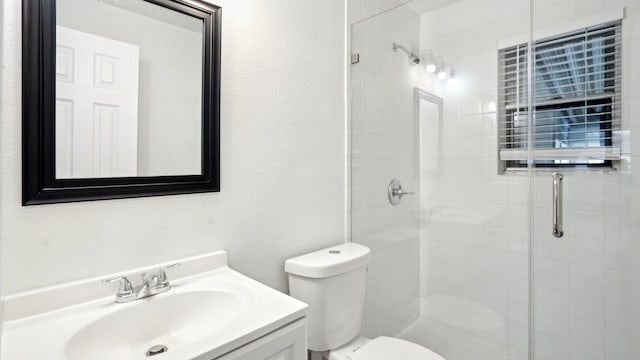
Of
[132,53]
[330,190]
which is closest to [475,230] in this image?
[330,190]

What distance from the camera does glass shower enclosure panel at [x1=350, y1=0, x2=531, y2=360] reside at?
5.13 feet

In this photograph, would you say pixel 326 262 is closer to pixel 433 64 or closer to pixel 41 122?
Result: pixel 41 122

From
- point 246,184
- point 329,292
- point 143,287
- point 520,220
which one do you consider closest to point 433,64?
point 520,220

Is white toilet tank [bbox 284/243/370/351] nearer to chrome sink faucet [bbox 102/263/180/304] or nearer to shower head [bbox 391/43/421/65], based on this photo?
chrome sink faucet [bbox 102/263/180/304]

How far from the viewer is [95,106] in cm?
93

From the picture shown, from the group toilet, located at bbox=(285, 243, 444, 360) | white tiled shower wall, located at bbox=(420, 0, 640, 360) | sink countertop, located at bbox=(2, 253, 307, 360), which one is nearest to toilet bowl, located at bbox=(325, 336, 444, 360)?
toilet, located at bbox=(285, 243, 444, 360)

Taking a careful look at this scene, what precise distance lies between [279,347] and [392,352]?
0.67 m

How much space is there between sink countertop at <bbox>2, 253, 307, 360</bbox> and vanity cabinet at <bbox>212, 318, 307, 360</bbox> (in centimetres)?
2

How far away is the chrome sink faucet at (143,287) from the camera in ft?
3.02

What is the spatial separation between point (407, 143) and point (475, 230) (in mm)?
560

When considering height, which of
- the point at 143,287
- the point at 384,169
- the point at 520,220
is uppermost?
the point at 384,169

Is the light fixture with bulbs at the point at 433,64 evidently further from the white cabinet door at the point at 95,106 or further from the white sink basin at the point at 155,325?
the white sink basin at the point at 155,325

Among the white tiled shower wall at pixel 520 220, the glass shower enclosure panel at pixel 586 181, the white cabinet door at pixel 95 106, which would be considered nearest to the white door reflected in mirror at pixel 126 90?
the white cabinet door at pixel 95 106

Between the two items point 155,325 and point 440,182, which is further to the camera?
point 440,182
